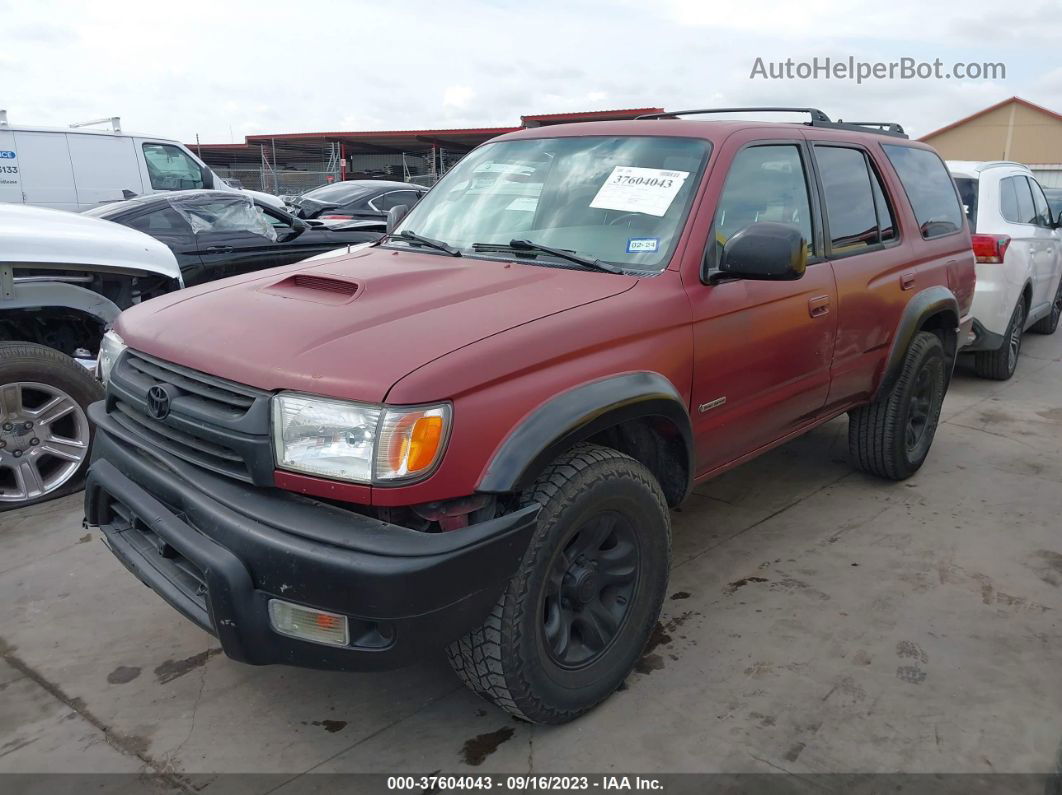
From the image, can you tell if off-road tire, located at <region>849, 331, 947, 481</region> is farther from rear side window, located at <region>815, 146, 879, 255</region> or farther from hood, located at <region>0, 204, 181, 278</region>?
hood, located at <region>0, 204, 181, 278</region>

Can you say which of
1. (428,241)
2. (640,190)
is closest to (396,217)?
(428,241)

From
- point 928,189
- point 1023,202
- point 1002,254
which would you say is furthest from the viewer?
point 1023,202

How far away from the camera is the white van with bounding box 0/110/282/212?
34.0 ft

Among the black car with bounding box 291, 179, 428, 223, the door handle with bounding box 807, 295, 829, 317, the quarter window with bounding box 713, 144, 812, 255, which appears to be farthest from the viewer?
the black car with bounding box 291, 179, 428, 223

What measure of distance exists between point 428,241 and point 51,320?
2687 mm

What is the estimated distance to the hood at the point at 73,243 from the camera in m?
4.06

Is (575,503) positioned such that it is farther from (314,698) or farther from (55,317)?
(55,317)

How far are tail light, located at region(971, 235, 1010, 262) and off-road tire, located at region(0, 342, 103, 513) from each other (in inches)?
245

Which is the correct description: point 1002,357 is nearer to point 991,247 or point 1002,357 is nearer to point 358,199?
point 991,247

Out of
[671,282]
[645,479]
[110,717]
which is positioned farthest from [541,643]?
[110,717]

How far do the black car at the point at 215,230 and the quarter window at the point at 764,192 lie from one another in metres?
4.69

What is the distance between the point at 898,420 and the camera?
432 centimetres

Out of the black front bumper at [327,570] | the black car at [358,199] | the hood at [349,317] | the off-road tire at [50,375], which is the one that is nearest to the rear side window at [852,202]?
the hood at [349,317]

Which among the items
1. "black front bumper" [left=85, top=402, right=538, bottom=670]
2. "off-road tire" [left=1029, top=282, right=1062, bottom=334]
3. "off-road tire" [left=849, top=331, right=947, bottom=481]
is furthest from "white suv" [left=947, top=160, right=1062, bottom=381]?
"black front bumper" [left=85, top=402, right=538, bottom=670]
